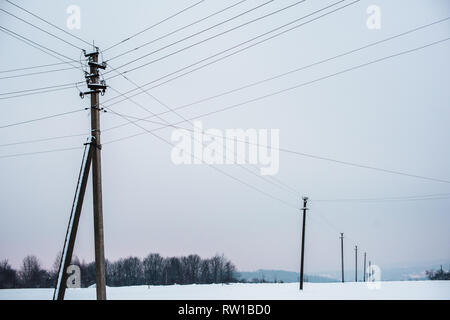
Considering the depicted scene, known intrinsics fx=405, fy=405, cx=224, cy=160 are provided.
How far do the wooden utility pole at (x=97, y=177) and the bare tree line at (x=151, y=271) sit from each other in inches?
3914

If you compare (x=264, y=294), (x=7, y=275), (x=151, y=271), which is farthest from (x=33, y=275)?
(x=264, y=294)

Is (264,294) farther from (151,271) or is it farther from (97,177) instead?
(151,271)

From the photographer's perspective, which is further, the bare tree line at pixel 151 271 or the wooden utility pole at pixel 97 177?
the bare tree line at pixel 151 271

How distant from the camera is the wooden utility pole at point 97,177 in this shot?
13109 mm

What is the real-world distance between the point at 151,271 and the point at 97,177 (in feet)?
364

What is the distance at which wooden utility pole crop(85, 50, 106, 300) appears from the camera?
1311 cm

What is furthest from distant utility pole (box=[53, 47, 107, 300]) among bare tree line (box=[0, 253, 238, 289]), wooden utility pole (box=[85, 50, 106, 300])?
bare tree line (box=[0, 253, 238, 289])

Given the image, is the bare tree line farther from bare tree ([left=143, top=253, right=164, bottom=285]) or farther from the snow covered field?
the snow covered field

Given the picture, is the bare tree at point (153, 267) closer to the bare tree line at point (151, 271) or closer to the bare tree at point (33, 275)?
the bare tree line at point (151, 271)

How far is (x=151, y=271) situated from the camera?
118625 millimetres

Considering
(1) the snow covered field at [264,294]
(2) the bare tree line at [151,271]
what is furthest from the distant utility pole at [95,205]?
(2) the bare tree line at [151,271]
